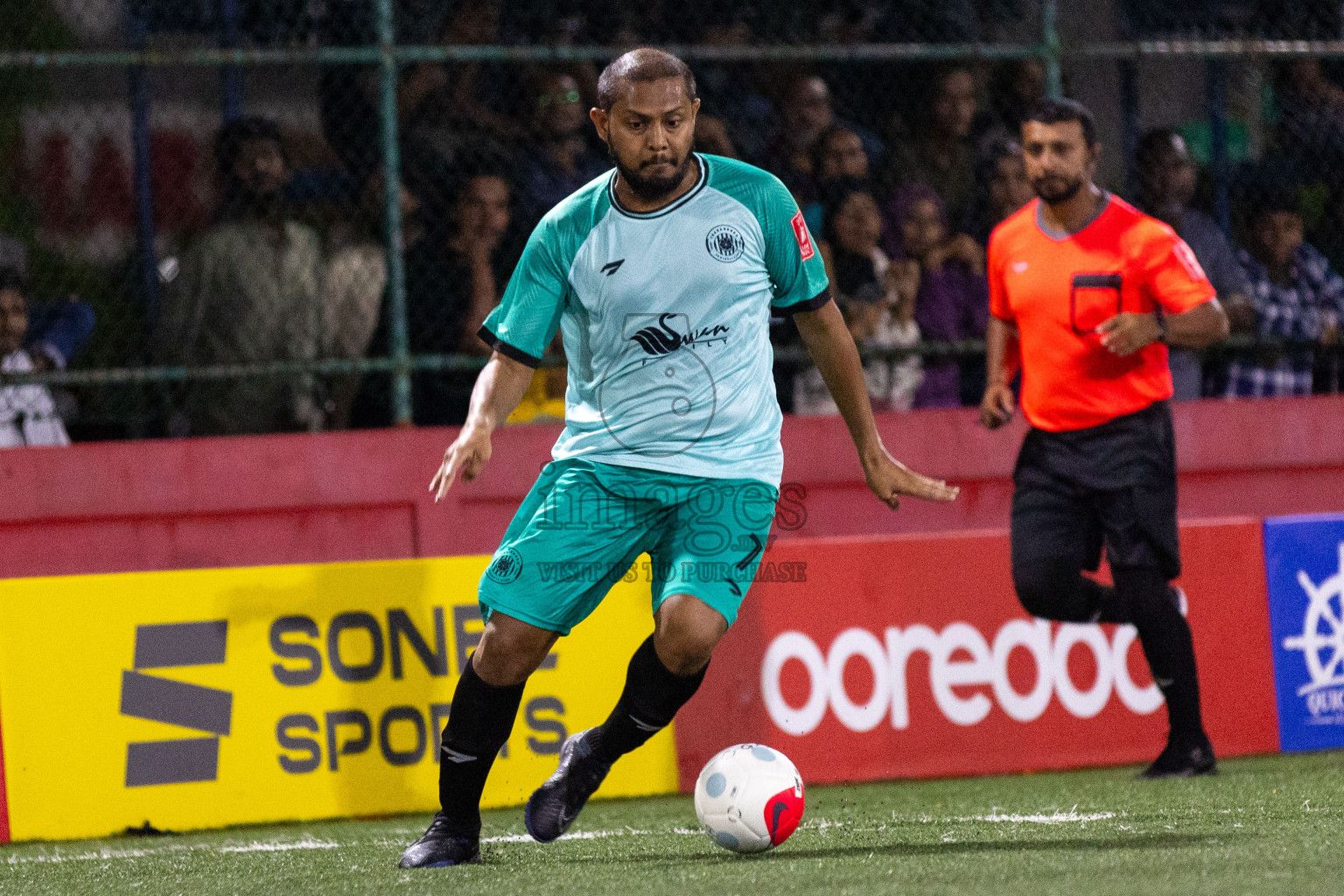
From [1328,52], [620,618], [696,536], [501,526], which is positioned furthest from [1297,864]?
[1328,52]

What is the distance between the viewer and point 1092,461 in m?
5.81

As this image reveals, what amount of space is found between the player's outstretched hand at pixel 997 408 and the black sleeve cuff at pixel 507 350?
2.21m

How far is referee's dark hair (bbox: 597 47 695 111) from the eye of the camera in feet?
13.2

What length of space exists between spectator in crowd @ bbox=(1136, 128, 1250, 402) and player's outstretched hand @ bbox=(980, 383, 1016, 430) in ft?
6.59

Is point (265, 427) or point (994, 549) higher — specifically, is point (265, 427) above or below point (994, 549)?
above

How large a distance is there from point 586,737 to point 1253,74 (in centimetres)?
577

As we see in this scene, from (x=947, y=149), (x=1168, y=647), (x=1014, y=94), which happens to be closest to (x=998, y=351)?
(x=1168, y=647)

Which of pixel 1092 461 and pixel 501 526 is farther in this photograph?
pixel 501 526

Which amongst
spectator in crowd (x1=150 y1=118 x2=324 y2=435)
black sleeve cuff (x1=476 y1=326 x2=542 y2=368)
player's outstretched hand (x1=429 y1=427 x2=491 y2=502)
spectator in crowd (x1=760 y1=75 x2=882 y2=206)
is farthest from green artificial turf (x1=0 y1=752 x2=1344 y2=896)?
spectator in crowd (x1=760 y1=75 x2=882 y2=206)

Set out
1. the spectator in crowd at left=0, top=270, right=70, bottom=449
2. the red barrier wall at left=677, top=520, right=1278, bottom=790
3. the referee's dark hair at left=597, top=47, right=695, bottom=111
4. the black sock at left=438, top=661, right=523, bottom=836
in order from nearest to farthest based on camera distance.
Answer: the referee's dark hair at left=597, top=47, right=695, bottom=111, the black sock at left=438, top=661, right=523, bottom=836, the red barrier wall at left=677, top=520, right=1278, bottom=790, the spectator in crowd at left=0, top=270, right=70, bottom=449

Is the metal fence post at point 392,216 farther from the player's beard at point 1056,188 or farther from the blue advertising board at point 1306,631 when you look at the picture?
the blue advertising board at point 1306,631

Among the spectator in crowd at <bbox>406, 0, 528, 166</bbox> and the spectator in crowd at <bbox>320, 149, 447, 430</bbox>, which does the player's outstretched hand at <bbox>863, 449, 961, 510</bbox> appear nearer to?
the spectator in crowd at <bbox>320, 149, 447, 430</bbox>

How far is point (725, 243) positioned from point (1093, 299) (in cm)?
203

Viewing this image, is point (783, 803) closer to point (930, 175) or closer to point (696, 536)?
point (696, 536)
